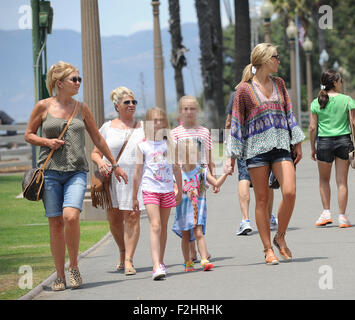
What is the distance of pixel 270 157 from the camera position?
879 centimetres

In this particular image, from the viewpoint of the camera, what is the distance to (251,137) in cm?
876

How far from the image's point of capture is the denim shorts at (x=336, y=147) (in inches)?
453

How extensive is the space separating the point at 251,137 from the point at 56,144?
1.92 metres

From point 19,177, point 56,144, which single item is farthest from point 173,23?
point 56,144

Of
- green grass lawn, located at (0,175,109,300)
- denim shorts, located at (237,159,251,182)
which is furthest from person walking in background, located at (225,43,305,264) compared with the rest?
denim shorts, located at (237,159,251,182)

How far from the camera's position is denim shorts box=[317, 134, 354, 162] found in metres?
11.5

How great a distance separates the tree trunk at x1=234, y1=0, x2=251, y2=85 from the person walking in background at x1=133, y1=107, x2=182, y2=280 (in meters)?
25.7

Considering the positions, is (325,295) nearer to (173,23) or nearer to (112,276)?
(112,276)

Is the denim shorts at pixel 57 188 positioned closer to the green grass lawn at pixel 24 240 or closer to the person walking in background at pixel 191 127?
the green grass lawn at pixel 24 240

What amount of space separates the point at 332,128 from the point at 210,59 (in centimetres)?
2706

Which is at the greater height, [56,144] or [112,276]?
[56,144]

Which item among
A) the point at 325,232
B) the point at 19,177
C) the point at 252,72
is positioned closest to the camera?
the point at 252,72

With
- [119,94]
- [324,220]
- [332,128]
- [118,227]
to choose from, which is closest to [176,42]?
[332,128]

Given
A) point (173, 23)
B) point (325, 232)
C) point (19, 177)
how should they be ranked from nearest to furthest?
point (325, 232)
point (19, 177)
point (173, 23)
